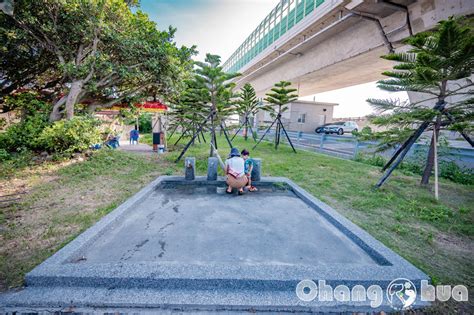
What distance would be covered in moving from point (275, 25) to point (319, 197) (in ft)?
56.6

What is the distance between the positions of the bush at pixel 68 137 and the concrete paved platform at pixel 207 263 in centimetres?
487

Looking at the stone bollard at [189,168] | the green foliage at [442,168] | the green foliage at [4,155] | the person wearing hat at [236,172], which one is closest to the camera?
the person wearing hat at [236,172]

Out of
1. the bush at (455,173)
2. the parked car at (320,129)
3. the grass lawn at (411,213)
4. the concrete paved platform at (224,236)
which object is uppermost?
the parked car at (320,129)

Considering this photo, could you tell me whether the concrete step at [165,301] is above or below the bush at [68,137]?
below

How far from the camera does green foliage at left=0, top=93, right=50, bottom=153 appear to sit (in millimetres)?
7188

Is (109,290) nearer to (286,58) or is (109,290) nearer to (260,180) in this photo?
(260,180)

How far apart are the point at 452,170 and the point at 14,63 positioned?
1829 centimetres

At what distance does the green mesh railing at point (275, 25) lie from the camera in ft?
42.5

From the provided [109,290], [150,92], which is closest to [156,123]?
[150,92]

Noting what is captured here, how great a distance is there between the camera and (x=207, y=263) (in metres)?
2.40

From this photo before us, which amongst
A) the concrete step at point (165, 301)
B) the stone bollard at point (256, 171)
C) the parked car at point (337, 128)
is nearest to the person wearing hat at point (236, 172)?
the stone bollard at point (256, 171)

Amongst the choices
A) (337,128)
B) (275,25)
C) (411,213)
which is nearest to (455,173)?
(411,213)

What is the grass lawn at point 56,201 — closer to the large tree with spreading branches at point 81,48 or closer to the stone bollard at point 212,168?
the stone bollard at point 212,168

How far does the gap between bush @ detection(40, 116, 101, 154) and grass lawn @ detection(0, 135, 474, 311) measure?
2.28 feet
